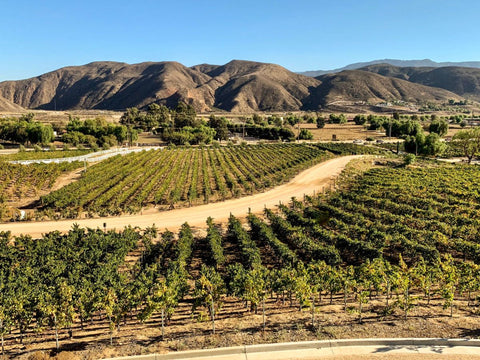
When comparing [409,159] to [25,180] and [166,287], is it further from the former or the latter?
[25,180]

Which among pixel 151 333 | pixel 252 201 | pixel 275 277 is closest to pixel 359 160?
pixel 252 201

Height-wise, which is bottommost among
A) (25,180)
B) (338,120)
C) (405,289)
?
(405,289)

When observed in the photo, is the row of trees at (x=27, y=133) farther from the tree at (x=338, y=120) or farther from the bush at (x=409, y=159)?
the tree at (x=338, y=120)

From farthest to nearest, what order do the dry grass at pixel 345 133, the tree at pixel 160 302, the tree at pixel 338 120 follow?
1. the tree at pixel 338 120
2. the dry grass at pixel 345 133
3. the tree at pixel 160 302

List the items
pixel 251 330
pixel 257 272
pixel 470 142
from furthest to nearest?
pixel 470 142 → pixel 257 272 → pixel 251 330

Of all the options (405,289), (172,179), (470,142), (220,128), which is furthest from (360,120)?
(405,289)

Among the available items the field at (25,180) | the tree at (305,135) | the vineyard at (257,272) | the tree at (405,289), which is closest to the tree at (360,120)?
the tree at (305,135)
